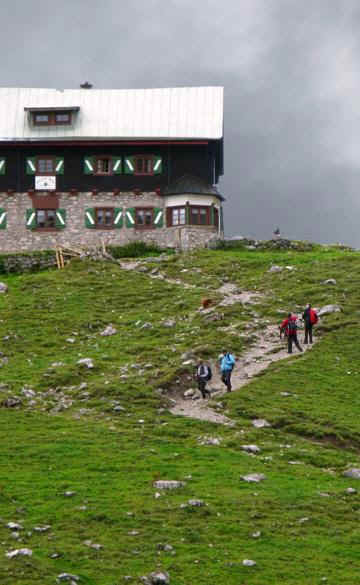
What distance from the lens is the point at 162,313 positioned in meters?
56.6

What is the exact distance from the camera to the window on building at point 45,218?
7725cm

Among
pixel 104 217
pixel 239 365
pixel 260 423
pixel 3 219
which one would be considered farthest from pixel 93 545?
pixel 3 219

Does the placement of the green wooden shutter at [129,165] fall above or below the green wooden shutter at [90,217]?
above

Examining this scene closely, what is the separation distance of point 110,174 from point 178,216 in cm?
604

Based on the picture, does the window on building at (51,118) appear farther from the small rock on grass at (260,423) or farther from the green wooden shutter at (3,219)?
the small rock on grass at (260,423)

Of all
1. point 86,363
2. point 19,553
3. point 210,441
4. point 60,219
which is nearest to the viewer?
point 19,553

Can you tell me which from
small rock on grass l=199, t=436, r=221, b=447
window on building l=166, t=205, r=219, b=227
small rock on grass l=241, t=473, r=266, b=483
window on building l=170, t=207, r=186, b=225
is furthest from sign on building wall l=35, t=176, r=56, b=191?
small rock on grass l=241, t=473, r=266, b=483

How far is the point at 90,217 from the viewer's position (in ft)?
253

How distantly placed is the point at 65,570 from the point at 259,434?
13.6 metres

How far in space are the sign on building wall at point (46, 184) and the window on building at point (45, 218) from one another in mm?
1741

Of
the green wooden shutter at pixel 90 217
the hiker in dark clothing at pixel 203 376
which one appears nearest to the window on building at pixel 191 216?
the green wooden shutter at pixel 90 217

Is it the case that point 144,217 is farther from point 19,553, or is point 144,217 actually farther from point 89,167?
point 19,553

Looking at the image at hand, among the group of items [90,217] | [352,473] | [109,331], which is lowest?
[352,473]

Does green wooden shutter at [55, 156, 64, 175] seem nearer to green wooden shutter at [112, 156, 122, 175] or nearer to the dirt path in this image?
green wooden shutter at [112, 156, 122, 175]
